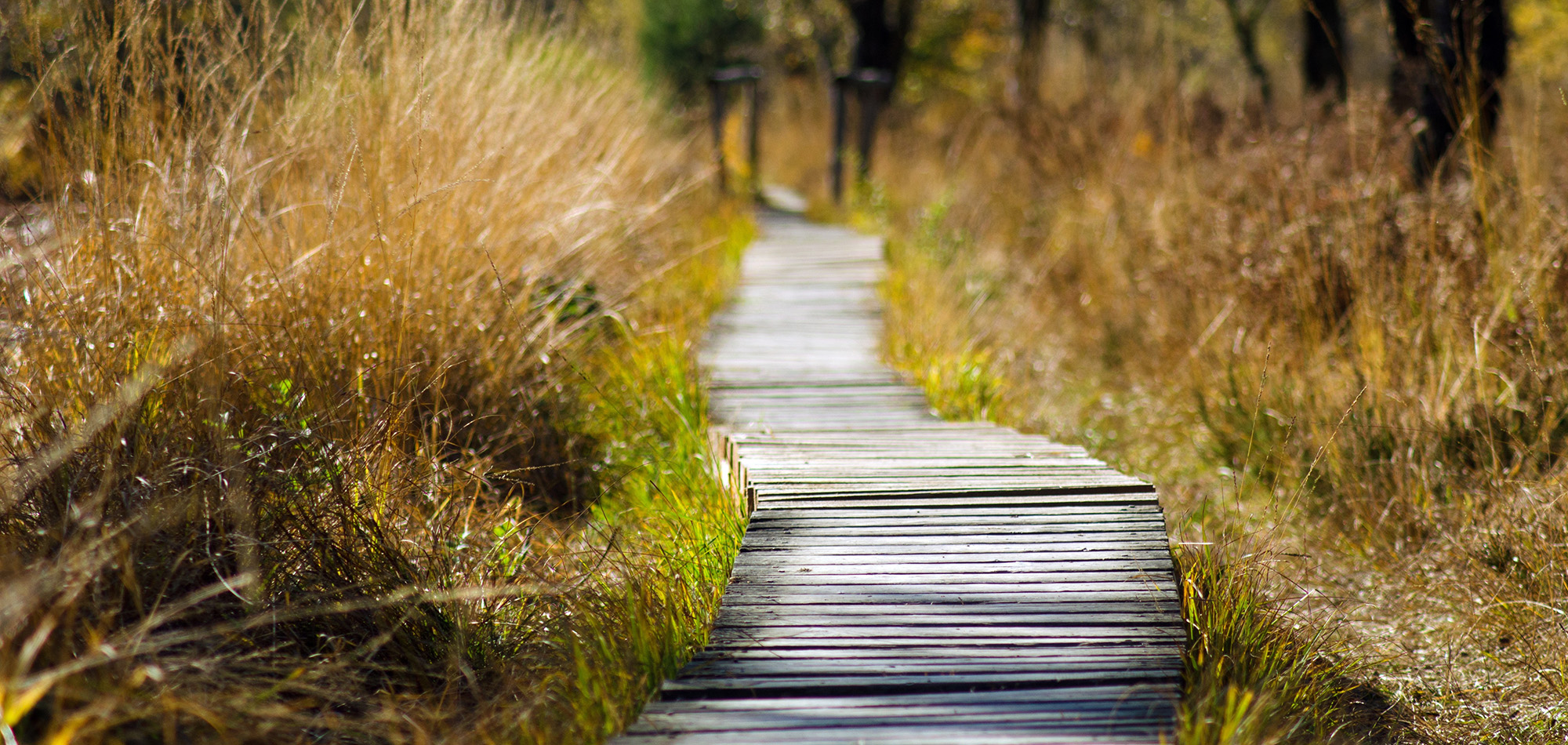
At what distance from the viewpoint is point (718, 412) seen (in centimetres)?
393

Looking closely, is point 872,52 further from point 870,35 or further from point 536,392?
point 536,392

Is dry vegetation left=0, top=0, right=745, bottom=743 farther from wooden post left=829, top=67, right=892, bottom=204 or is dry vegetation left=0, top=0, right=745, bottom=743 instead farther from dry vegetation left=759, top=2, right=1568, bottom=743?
wooden post left=829, top=67, right=892, bottom=204

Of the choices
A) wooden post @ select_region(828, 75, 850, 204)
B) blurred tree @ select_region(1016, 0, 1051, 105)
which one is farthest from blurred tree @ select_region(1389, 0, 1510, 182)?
wooden post @ select_region(828, 75, 850, 204)

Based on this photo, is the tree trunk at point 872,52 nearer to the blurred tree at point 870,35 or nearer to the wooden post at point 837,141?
the blurred tree at point 870,35

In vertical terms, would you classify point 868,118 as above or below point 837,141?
above

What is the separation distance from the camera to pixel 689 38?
15.4 metres

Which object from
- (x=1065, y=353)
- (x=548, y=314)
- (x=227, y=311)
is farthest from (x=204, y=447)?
(x=1065, y=353)

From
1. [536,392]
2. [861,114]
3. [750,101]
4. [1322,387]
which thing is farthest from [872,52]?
[536,392]

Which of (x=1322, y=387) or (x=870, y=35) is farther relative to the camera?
(x=870, y=35)

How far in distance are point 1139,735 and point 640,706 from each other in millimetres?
815

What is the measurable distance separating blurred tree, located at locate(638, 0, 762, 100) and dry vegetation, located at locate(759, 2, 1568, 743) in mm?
9182

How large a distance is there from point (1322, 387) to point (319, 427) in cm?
294

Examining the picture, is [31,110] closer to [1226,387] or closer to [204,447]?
[204,447]

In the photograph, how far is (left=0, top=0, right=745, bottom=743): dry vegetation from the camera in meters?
1.97
